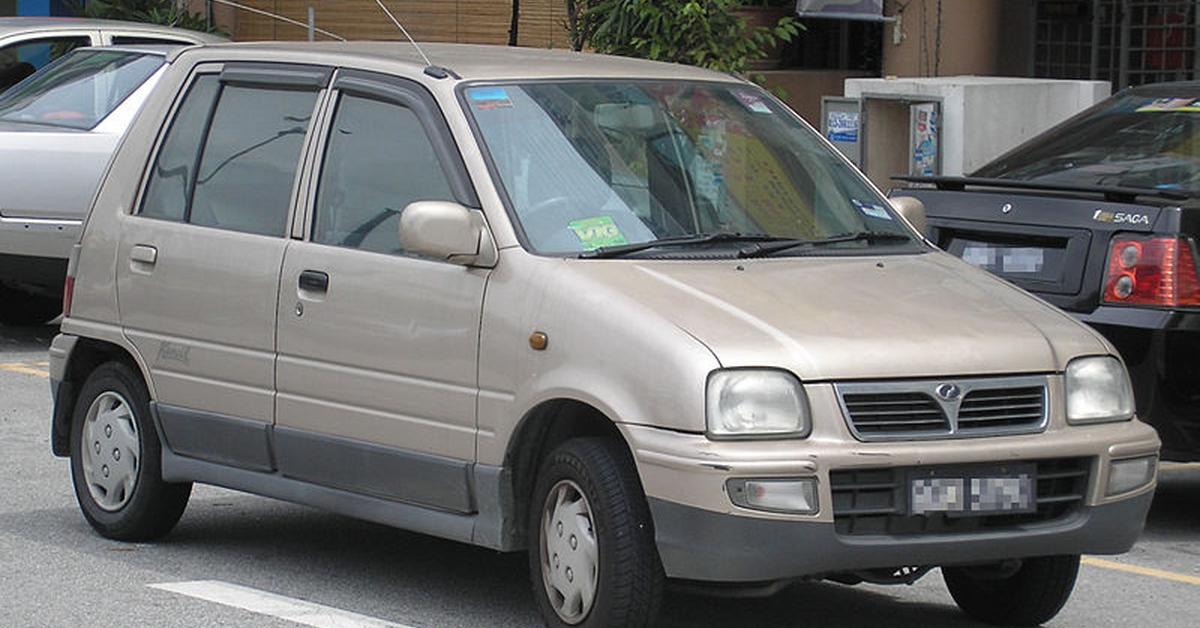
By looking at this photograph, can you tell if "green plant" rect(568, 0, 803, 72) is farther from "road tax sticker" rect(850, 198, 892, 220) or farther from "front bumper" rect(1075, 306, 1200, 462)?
"road tax sticker" rect(850, 198, 892, 220)

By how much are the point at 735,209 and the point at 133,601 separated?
86.0 inches

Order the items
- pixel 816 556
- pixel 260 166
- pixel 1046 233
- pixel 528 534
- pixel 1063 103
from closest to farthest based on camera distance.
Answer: pixel 816 556 → pixel 528 534 → pixel 260 166 → pixel 1046 233 → pixel 1063 103

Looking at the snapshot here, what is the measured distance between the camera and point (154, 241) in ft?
25.2

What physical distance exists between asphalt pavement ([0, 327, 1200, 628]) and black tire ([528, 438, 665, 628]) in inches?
30.6

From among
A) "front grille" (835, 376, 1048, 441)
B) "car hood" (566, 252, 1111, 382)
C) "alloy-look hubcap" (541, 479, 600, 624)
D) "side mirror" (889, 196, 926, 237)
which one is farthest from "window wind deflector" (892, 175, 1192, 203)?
"alloy-look hubcap" (541, 479, 600, 624)

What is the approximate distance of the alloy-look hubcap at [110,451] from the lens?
308 inches

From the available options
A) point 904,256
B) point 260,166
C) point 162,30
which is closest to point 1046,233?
point 904,256

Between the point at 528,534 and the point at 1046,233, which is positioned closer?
the point at 528,534

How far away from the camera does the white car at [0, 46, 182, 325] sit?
42.8 feet

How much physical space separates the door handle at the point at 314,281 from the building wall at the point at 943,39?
Result: 32.5ft

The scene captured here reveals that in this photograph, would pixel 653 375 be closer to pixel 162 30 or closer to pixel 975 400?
pixel 975 400

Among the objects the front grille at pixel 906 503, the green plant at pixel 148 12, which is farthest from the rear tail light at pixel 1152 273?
the green plant at pixel 148 12

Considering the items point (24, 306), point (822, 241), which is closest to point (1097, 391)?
point (822, 241)

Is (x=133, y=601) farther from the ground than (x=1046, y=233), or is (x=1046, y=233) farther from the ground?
(x=1046, y=233)
